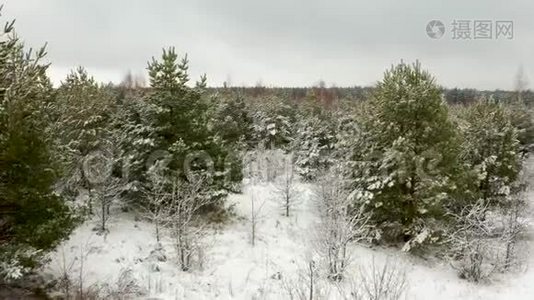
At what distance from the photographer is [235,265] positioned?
18.0m

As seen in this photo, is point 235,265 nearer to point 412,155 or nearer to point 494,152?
point 412,155

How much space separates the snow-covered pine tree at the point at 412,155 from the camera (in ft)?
64.7

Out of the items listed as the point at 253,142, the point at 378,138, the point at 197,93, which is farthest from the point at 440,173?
the point at 253,142

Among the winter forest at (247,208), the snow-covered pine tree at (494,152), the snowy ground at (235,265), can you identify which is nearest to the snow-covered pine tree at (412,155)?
the winter forest at (247,208)

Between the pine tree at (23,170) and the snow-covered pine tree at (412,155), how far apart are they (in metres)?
12.9

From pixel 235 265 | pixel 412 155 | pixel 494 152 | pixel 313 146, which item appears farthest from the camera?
pixel 313 146

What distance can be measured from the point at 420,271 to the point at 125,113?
15414 mm

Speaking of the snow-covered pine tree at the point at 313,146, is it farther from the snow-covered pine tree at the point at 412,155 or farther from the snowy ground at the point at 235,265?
the snowy ground at the point at 235,265

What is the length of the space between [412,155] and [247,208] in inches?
350

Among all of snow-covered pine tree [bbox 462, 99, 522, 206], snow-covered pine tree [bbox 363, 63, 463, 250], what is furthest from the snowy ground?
snow-covered pine tree [bbox 462, 99, 522, 206]

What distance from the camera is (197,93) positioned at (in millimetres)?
20891

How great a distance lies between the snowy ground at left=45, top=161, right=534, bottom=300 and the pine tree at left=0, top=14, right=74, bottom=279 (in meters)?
2.98

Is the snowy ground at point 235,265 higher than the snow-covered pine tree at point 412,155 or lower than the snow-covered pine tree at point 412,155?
lower

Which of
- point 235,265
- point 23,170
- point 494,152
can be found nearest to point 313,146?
point 494,152
